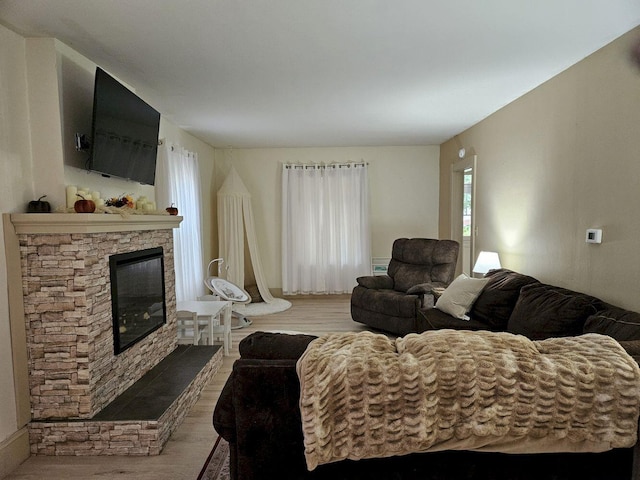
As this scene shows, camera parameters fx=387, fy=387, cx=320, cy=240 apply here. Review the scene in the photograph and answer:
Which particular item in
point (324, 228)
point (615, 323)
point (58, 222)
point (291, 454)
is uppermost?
point (58, 222)

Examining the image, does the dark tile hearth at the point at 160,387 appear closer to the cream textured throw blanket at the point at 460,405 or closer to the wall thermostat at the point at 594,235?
the cream textured throw blanket at the point at 460,405

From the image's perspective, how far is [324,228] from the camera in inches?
242

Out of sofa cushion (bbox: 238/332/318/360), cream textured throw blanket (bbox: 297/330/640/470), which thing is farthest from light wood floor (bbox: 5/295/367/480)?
cream textured throw blanket (bbox: 297/330/640/470)

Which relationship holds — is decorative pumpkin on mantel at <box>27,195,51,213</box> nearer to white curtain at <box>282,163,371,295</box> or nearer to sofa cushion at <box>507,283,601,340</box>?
sofa cushion at <box>507,283,601,340</box>

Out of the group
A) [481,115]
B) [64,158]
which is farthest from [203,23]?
[481,115]

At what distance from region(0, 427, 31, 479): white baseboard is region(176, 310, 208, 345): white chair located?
145cm

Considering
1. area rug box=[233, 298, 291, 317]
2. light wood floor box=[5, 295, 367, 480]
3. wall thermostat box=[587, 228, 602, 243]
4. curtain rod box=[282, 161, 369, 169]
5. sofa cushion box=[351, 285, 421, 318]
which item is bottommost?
light wood floor box=[5, 295, 367, 480]

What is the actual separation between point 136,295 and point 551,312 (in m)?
2.77

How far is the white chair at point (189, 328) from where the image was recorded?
3519 mm

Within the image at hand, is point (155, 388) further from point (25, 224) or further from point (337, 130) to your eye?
point (337, 130)

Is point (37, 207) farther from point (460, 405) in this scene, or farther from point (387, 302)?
point (387, 302)

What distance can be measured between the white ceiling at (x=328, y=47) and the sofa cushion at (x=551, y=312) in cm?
158

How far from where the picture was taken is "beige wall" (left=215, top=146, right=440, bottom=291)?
6180mm

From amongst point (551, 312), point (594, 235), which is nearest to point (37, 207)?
point (551, 312)
